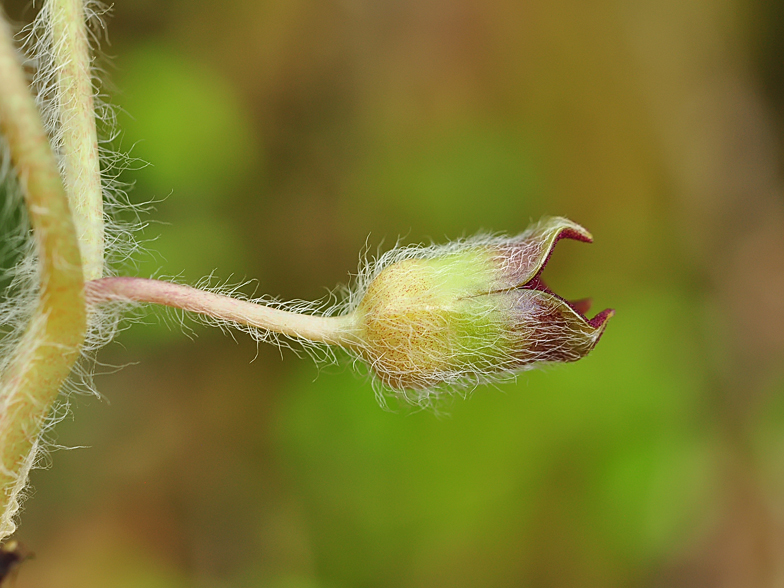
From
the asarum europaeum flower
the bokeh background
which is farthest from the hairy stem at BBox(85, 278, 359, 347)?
the bokeh background

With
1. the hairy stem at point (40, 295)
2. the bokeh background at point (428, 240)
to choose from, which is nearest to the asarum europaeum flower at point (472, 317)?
the hairy stem at point (40, 295)

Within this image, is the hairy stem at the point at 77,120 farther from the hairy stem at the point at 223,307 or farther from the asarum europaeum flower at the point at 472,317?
the asarum europaeum flower at the point at 472,317

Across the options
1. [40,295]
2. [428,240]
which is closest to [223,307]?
[40,295]

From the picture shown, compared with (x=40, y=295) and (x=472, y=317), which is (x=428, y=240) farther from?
(x=40, y=295)

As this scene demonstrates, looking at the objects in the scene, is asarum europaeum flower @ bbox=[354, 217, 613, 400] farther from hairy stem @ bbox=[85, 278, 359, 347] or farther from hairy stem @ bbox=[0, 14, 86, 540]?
hairy stem @ bbox=[0, 14, 86, 540]

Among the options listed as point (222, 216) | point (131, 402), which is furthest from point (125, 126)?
point (131, 402)

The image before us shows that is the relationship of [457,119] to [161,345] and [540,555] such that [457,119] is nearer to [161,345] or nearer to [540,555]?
[161,345]
